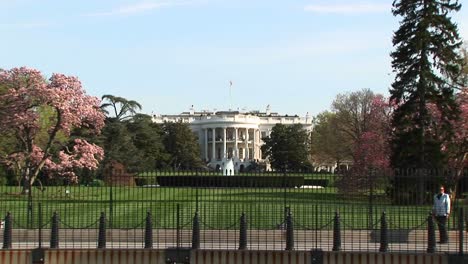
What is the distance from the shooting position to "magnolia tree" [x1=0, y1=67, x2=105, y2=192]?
4747cm

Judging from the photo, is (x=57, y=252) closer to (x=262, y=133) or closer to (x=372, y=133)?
(x=372, y=133)

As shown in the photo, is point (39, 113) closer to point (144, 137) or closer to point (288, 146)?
point (144, 137)

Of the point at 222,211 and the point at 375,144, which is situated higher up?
the point at 375,144

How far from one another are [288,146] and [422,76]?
301ft

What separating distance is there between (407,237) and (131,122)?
258 ft

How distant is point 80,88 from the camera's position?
50.2 metres

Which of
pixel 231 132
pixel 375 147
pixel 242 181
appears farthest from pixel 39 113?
pixel 231 132

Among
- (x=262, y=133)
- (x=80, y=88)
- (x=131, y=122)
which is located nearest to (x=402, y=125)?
(x=80, y=88)

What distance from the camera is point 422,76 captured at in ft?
149

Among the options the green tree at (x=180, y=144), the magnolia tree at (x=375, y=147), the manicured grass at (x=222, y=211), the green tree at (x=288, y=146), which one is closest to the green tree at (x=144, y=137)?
the green tree at (x=180, y=144)

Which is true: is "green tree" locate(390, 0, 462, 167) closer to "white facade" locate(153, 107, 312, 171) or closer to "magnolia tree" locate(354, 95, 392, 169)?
"magnolia tree" locate(354, 95, 392, 169)

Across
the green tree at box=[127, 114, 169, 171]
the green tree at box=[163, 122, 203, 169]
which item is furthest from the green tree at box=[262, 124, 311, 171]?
the green tree at box=[127, 114, 169, 171]

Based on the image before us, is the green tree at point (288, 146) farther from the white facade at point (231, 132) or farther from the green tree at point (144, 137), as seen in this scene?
the white facade at point (231, 132)

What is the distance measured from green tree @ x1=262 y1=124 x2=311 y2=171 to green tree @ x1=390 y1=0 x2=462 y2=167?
273 ft
